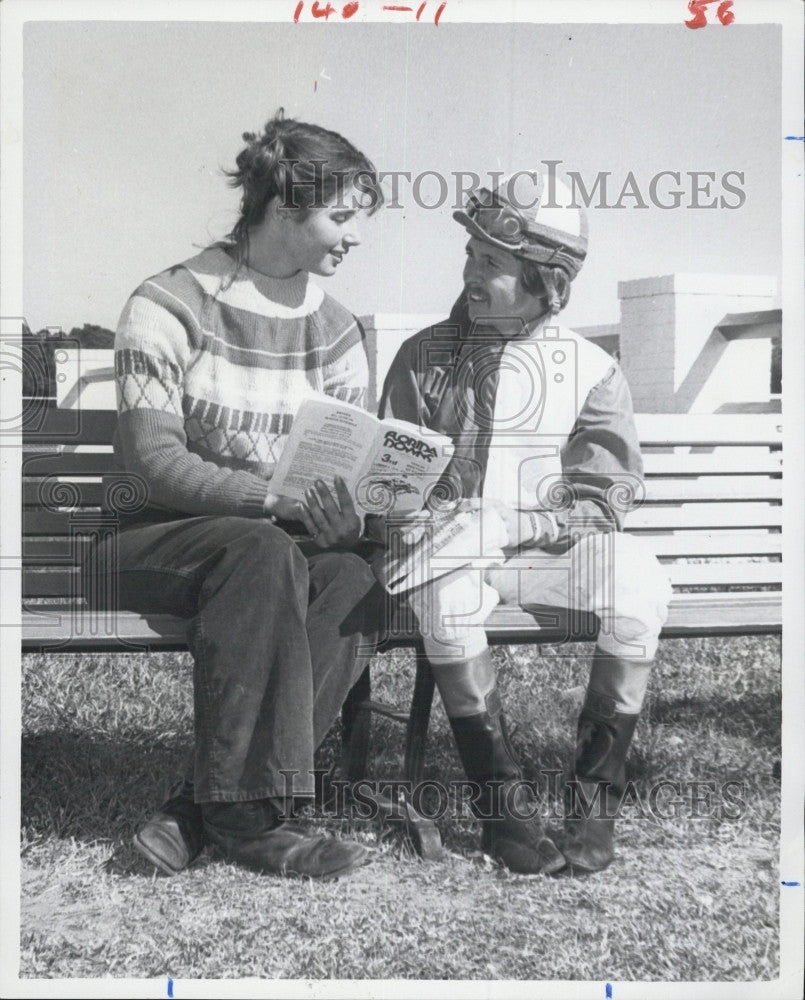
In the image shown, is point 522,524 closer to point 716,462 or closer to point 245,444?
point 716,462

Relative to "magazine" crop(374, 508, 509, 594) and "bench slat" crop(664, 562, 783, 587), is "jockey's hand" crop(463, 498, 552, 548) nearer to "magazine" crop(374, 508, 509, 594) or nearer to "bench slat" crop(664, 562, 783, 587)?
"magazine" crop(374, 508, 509, 594)

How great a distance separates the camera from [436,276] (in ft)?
11.5

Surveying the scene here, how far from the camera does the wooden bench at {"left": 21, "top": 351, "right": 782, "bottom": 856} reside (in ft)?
11.5

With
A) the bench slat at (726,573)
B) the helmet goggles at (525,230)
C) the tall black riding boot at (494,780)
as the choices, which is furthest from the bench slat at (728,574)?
the helmet goggles at (525,230)

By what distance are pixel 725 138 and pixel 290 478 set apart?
52.6 inches

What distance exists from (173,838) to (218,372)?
1.12 metres

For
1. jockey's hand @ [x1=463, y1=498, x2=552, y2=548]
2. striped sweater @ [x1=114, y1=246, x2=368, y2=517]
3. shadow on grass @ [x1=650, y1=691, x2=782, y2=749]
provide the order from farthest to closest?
shadow on grass @ [x1=650, y1=691, x2=782, y2=749] < jockey's hand @ [x1=463, y1=498, x2=552, y2=548] < striped sweater @ [x1=114, y1=246, x2=368, y2=517]

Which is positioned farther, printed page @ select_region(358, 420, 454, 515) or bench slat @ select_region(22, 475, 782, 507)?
bench slat @ select_region(22, 475, 782, 507)

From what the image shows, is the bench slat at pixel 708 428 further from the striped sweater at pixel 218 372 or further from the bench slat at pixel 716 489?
the striped sweater at pixel 218 372

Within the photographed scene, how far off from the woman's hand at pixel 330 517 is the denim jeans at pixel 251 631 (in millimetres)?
42

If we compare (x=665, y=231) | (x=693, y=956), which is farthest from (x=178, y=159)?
(x=693, y=956)

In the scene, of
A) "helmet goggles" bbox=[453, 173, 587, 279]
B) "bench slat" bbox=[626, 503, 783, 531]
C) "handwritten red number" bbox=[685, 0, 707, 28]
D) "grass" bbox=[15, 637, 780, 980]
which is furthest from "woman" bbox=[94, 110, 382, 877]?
"handwritten red number" bbox=[685, 0, 707, 28]

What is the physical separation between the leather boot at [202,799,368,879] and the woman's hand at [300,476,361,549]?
0.64 meters

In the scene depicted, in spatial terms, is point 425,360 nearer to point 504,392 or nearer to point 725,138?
point 504,392
